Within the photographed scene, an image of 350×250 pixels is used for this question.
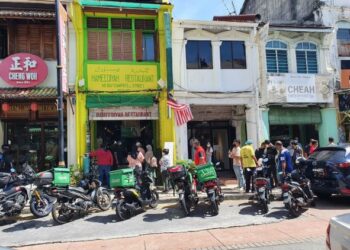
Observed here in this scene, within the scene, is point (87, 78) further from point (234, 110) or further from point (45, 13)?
point (234, 110)

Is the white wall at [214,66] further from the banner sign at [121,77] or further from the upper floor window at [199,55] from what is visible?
the banner sign at [121,77]

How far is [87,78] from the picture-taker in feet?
49.4

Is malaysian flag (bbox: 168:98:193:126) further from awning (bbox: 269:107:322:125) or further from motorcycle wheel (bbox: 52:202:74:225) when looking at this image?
motorcycle wheel (bbox: 52:202:74:225)

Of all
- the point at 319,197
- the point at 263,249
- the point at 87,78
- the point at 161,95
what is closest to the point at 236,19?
the point at 161,95

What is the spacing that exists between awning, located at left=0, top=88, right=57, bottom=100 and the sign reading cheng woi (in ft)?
5.74

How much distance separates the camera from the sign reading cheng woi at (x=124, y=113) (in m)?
15.2

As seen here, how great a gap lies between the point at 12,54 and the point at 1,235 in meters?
8.48

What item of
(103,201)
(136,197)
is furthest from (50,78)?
(136,197)

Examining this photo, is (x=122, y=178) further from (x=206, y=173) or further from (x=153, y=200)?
(x=206, y=173)

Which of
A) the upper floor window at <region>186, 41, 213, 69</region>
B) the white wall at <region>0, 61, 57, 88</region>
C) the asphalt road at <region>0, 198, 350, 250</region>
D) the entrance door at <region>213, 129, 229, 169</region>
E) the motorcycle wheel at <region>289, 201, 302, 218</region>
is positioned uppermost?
the upper floor window at <region>186, 41, 213, 69</region>

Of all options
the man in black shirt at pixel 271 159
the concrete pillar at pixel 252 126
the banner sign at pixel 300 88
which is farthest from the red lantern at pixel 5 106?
the banner sign at pixel 300 88

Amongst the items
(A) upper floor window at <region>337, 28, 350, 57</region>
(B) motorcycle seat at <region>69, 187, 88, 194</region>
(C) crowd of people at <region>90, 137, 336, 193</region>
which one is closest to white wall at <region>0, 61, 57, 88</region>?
(C) crowd of people at <region>90, 137, 336, 193</region>

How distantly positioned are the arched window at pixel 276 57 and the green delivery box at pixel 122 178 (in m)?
10.2

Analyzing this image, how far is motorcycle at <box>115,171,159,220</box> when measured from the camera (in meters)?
9.64
